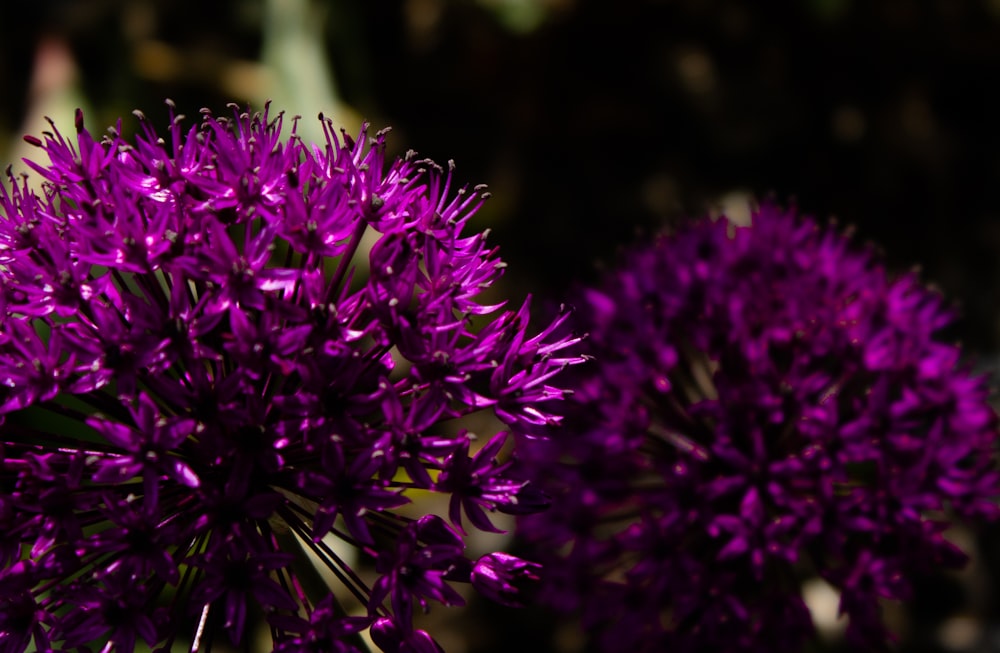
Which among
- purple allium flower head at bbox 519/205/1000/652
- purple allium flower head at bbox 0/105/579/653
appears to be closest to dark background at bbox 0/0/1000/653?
purple allium flower head at bbox 519/205/1000/652

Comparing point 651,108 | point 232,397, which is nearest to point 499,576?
point 232,397

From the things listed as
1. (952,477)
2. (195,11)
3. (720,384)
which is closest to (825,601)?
(952,477)

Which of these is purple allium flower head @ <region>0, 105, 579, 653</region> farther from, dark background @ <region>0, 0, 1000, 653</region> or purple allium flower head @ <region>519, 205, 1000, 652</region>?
dark background @ <region>0, 0, 1000, 653</region>

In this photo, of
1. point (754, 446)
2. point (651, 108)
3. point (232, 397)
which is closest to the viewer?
point (232, 397)

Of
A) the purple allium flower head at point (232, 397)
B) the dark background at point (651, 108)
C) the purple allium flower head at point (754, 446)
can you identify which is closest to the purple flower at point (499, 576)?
the purple allium flower head at point (232, 397)

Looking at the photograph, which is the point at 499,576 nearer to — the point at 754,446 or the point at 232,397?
the point at 232,397

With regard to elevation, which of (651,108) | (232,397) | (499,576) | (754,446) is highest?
(651,108)
